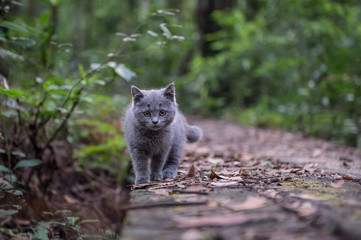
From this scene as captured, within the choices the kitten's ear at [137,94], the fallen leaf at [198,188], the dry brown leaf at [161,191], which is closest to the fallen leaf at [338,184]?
the fallen leaf at [198,188]

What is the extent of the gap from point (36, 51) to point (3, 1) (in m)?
1.42

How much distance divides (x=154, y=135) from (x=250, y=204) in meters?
1.73

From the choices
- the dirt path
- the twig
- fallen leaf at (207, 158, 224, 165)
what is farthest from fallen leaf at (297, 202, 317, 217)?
fallen leaf at (207, 158, 224, 165)

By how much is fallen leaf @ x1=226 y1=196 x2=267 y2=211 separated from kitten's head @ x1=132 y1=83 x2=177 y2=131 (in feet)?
5.14

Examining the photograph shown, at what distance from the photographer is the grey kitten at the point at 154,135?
11.6ft

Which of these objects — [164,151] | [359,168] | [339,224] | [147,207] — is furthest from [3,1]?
[359,168]

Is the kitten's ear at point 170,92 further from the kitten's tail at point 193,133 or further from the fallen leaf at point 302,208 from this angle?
→ the fallen leaf at point 302,208

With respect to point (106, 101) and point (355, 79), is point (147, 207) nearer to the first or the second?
point (106, 101)

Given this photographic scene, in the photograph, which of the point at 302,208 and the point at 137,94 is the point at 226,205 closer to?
the point at 302,208

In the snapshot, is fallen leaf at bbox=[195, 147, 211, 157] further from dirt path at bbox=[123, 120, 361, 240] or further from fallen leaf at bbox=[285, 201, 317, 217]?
fallen leaf at bbox=[285, 201, 317, 217]

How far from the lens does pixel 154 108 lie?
3688mm

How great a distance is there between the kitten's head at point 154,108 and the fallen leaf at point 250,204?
61.7 inches

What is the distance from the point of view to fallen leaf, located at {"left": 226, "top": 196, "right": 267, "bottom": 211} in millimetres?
2006

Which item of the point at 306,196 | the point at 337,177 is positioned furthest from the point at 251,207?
the point at 337,177
